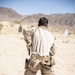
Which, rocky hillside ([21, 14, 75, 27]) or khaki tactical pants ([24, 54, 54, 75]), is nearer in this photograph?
khaki tactical pants ([24, 54, 54, 75])

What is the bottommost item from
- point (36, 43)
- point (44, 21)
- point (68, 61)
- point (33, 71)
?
point (68, 61)

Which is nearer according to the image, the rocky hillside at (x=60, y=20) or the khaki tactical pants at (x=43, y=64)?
the khaki tactical pants at (x=43, y=64)

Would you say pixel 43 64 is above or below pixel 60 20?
above

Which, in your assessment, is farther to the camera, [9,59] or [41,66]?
[9,59]

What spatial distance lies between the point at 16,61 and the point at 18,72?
6.51ft

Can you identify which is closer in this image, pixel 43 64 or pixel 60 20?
pixel 43 64

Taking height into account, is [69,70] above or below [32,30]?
below

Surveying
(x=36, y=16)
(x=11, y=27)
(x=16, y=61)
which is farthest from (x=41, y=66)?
(x=36, y=16)

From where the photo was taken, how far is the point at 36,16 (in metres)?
173

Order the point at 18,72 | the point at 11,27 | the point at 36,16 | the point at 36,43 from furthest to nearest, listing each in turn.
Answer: the point at 36,16 → the point at 11,27 → the point at 18,72 → the point at 36,43

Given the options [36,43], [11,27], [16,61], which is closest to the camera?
[36,43]

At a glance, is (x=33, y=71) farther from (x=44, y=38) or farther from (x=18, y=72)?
(x=18, y=72)

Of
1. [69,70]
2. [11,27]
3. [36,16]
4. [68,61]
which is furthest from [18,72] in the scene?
[36,16]

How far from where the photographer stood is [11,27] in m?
47.3
